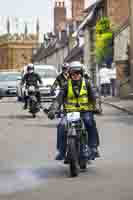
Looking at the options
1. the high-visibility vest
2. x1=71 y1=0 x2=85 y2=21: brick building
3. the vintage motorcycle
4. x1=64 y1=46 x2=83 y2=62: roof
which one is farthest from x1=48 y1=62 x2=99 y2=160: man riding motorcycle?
x1=71 y1=0 x2=85 y2=21: brick building

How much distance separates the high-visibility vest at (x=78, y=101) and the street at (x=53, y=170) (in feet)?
3.13

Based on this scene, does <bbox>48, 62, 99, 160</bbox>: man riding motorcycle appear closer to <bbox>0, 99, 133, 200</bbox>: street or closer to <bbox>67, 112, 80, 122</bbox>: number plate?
<bbox>67, 112, 80, 122</bbox>: number plate

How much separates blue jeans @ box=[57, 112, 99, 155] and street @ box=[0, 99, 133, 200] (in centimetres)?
41

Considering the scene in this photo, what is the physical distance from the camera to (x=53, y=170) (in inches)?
492

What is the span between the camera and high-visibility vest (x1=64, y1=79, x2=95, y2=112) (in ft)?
39.5

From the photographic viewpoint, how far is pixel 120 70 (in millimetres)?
51188

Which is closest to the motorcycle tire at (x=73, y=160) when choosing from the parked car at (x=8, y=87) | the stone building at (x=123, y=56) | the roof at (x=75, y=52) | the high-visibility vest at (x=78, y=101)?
the high-visibility vest at (x=78, y=101)

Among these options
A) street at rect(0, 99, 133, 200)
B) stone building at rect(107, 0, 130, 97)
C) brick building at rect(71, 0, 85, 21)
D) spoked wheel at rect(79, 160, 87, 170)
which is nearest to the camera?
street at rect(0, 99, 133, 200)

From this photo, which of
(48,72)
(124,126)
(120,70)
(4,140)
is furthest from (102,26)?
(4,140)

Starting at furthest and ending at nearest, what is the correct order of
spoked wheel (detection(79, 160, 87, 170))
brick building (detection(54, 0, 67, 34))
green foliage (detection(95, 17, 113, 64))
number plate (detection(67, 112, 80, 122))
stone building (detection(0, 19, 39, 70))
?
stone building (detection(0, 19, 39, 70)) < brick building (detection(54, 0, 67, 34)) < green foliage (detection(95, 17, 113, 64)) < spoked wheel (detection(79, 160, 87, 170)) < number plate (detection(67, 112, 80, 122))

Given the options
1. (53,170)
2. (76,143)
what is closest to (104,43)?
(53,170)

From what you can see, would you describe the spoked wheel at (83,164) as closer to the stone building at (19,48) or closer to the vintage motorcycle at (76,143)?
the vintage motorcycle at (76,143)

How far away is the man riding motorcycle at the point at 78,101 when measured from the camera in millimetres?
12039

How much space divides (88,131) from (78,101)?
517 millimetres
